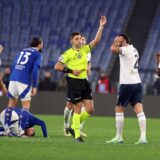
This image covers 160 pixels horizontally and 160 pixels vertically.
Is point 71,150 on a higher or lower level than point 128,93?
lower

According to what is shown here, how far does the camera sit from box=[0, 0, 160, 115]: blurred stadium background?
36125 mm

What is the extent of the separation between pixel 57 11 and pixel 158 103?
10.9 m

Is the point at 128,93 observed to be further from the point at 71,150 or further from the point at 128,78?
Result: the point at 71,150

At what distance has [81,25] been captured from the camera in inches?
1491

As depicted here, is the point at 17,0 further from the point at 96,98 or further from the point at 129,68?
the point at 129,68

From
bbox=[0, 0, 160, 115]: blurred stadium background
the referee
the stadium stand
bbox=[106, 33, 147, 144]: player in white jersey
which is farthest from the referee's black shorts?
the stadium stand

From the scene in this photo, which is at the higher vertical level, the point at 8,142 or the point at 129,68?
the point at 129,68

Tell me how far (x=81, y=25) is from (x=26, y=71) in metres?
21.8

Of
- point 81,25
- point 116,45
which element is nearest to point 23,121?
point 116,45

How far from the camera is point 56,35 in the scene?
37531mm

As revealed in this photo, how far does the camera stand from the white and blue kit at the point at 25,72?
53.1ft

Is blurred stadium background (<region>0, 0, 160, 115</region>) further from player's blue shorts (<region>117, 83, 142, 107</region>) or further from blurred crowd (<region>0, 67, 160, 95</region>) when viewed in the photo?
player's blue shorts (<region>117, 83, 142, 107</region>)

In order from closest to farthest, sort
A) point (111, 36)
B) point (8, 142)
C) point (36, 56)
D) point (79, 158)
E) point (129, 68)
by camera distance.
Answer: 1. point (79, 158)
2. point (8, 142)
3. point (129, 68)
4. point (36, 56)
5. point (111, 36)

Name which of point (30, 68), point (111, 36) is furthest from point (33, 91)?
point (111, 36)
